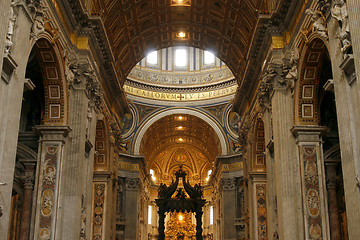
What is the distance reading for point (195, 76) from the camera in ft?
130

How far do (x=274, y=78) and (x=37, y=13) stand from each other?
8143mm

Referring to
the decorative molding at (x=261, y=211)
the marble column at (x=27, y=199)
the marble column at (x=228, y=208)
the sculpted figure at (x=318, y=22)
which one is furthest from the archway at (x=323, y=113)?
the marble column at (x=228, y=208)

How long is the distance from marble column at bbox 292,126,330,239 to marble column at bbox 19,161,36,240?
333 inches

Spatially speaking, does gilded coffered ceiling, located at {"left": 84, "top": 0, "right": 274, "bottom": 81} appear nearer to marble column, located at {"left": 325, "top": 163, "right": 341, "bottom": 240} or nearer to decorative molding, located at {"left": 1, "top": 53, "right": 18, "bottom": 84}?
marble column, located at {"left": 325, "top": 163, "right": 341, "bottom": 240}

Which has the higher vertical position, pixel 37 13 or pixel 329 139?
pixel 37 13

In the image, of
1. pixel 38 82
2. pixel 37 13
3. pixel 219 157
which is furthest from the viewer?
pixel 219 157

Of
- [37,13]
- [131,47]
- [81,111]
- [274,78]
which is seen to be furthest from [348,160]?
[131,47]

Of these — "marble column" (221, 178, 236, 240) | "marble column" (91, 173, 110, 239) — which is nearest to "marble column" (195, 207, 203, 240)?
"marble column" (221, 178, 236, 240)

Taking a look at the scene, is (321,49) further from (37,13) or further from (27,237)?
(27,237)

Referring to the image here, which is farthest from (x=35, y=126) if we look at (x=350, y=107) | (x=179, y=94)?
(x=179, y=94)

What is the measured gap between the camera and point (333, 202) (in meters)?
16.1

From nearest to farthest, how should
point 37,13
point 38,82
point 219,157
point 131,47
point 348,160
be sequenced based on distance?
point 348,160
point 37,13
point 38,82
point 131,47
point 219,157

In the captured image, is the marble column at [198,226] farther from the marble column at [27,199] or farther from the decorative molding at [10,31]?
the decorative molding at [10,31]

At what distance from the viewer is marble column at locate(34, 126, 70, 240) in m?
14.0
